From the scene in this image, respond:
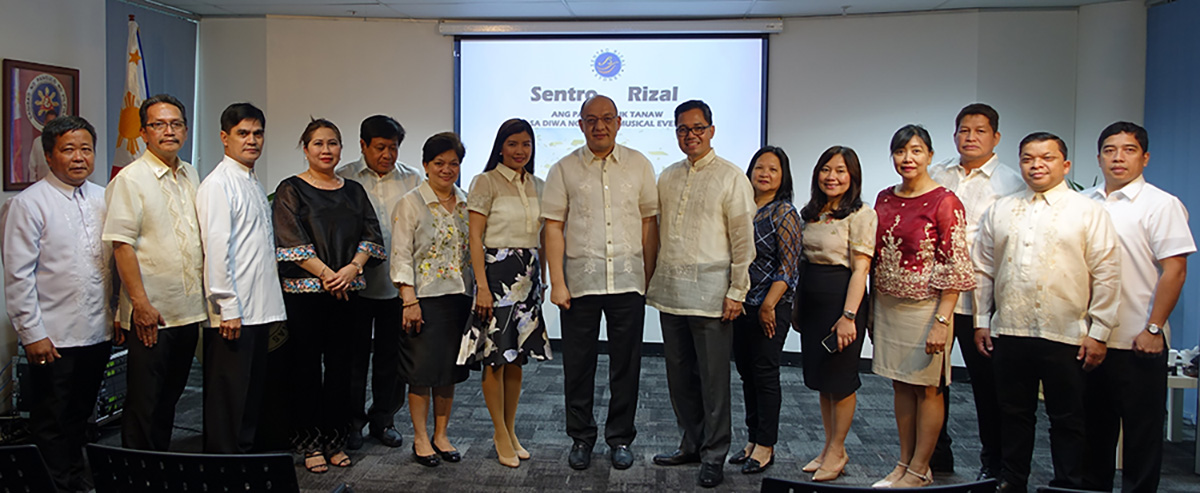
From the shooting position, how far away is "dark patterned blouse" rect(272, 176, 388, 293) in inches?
124

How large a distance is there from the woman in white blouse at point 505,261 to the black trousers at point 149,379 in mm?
1069

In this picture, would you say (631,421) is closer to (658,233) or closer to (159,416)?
(658,233)

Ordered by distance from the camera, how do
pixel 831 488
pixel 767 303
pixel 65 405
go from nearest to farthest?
pixel 831 488, pixel 65 405, pixel 767 303

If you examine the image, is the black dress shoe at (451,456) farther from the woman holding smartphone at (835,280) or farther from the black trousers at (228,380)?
the woman holding smartphone at (835,280)

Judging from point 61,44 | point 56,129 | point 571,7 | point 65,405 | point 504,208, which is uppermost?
point 571,7

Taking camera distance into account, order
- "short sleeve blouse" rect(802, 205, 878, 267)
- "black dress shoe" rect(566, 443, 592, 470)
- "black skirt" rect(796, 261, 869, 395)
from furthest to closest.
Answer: "black dress shoe" rect(566, 443, 592, 470) → "black skirt" rect(796, 261, 869, 395) → "short sleeve blouse" rect(802, 205, 878, 267)

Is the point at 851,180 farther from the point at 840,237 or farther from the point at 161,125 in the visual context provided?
the point at 161,125

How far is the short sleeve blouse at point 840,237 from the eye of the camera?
313cm

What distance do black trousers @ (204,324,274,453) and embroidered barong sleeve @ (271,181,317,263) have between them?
29 cm

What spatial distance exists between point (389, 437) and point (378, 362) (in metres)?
0.36

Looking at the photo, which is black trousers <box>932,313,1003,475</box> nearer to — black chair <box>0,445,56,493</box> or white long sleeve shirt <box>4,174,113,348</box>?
black chair <box>0,445,56,493</box>

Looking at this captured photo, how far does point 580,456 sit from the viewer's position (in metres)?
3.48

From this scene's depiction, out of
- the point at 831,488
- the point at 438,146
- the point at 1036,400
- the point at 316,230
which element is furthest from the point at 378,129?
the point at 1036,400

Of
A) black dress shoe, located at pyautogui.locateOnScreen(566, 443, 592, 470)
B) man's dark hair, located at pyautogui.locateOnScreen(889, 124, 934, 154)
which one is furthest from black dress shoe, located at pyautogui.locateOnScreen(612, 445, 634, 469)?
man's dark hair, located at pyautogui.locateOnScreen(889, 124, 934, 154)
